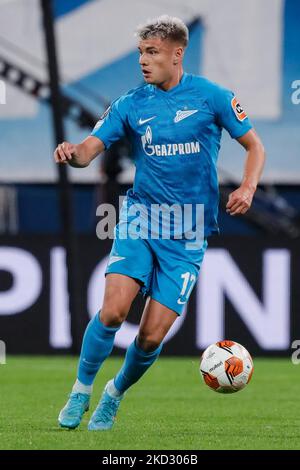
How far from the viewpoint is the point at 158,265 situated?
22.6 feet

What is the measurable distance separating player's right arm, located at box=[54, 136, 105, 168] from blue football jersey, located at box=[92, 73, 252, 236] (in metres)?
0.07

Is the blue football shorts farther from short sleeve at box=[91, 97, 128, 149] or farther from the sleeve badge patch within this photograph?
the sleeve badge patch

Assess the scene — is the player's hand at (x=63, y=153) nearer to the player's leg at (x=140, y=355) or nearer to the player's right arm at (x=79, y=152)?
the player's right arm at (x=79, y=152)

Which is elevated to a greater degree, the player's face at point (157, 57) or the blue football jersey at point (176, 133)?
the player's face at point (157, 57)

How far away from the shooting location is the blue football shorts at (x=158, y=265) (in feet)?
22.2

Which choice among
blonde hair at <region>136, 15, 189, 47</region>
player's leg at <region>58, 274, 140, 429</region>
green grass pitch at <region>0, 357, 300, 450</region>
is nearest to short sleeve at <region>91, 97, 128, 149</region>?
blonde hair at <region>136, 15, 189, 47</region>

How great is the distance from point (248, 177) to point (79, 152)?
0.90 meters

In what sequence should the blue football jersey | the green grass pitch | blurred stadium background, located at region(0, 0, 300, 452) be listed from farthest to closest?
1. blurred stadium background, located at region(0, 0, 300, 452)
2. the blue football jersey
3. the green grass pitch

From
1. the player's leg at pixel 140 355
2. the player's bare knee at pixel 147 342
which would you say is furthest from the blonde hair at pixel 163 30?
the player's bare knee at pixel 147 342

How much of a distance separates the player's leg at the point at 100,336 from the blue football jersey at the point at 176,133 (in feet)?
1.78

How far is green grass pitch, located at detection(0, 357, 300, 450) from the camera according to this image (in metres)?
6.31
